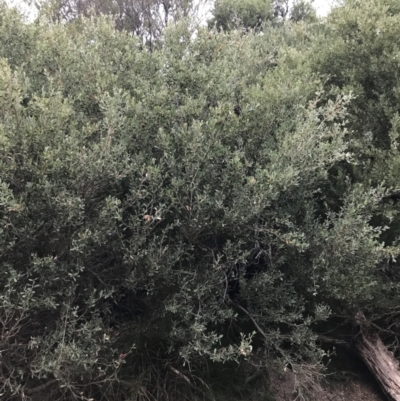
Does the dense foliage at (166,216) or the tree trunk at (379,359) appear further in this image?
the tree trunk at (379,359)

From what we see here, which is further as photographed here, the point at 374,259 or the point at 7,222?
the point at 374,259

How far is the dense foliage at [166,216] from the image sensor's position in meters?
3.09

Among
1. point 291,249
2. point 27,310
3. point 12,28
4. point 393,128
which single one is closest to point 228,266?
point 291,249

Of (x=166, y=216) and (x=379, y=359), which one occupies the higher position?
(x=166, y=216)

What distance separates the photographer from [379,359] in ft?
15.4

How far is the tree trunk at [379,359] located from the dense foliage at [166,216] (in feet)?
1.11

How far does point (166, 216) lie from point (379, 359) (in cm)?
288

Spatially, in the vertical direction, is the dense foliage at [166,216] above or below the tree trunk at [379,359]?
above

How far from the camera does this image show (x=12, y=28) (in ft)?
14.5

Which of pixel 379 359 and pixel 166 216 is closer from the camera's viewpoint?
pixel 166 216

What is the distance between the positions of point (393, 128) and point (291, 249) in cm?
176

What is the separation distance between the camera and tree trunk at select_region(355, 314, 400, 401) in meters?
4.53

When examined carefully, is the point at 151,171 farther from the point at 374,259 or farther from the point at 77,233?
the point at 374,259

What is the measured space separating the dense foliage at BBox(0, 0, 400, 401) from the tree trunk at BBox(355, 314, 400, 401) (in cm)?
34
